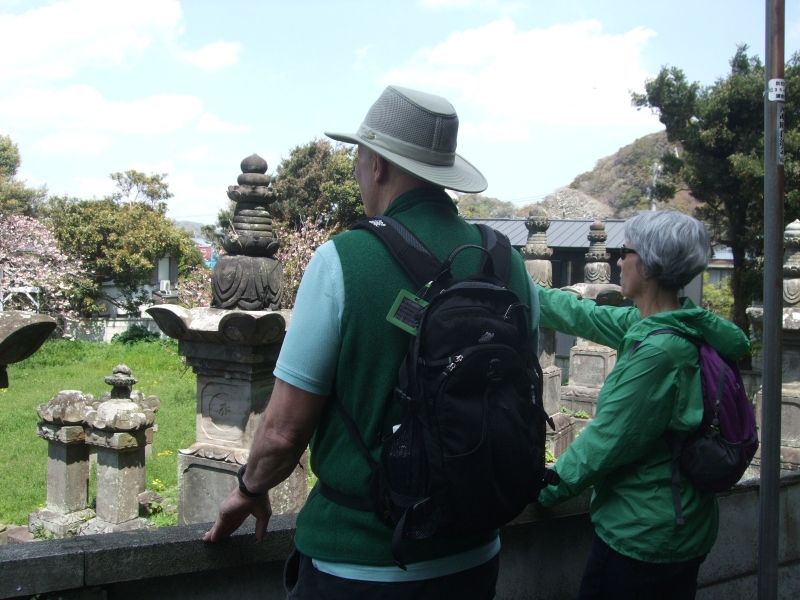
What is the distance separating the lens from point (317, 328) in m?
1.52

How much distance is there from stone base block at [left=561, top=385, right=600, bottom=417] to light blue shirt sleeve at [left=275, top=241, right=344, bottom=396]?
10033mm

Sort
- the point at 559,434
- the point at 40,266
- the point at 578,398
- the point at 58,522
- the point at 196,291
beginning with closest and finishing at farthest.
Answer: the point at 58,522
the point at 559,434
the point at 578,398
the point at 196,291
the point at 40,266

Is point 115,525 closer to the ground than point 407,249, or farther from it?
closer to the ground

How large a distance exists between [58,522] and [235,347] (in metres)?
3.24

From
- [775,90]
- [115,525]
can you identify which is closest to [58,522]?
[115,525]

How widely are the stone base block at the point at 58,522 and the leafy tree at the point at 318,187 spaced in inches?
701

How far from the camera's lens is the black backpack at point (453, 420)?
57.2 inches

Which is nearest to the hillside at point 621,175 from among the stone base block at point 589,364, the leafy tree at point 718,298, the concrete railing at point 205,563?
the leafy tree at point 718,298

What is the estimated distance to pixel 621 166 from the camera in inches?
2640

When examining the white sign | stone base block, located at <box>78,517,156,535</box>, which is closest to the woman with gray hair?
the white sign

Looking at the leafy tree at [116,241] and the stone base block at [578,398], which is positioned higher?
the leafy tree at [116,241]

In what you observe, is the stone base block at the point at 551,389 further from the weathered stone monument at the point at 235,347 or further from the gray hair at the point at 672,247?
the gray hair at the point at 672,247

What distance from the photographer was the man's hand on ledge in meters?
1.77

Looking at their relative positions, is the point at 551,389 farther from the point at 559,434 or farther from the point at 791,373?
the point at 791,373
